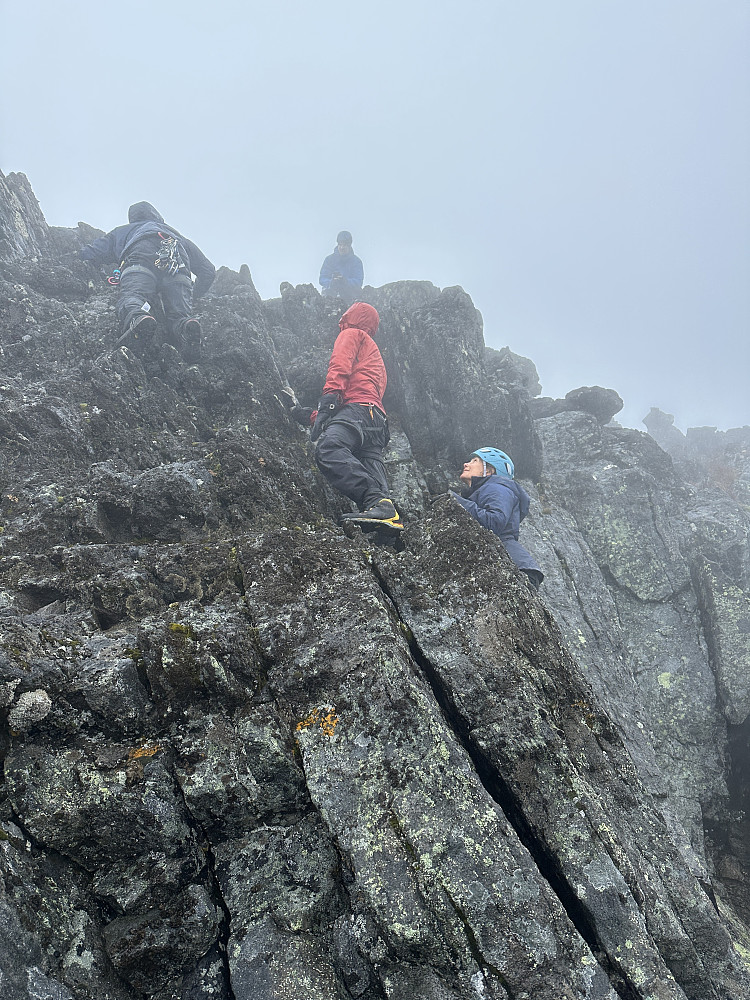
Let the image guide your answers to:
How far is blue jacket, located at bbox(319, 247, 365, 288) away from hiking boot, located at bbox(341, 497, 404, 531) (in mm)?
23469

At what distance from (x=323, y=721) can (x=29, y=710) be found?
3470 millimetres

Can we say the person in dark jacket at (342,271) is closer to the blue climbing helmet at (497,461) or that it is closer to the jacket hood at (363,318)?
the jacket hood at (363,318)

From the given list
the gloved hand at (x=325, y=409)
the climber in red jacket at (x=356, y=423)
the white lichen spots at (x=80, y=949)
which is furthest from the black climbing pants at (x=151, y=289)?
the white lichen spots at (x=80, y=949)

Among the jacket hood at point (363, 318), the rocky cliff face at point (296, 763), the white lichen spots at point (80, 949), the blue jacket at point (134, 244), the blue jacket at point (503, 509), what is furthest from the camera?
the blue jacket at point (134, 244)

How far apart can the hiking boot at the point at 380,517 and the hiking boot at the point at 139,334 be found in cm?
887

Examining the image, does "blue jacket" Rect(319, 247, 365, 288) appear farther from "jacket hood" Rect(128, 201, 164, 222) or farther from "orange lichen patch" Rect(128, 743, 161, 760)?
"orange lichen patch" Rect(128, 743, 161, 760)

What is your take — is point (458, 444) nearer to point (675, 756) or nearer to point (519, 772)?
point (675, 756)

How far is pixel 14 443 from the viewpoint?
10453 millimetres

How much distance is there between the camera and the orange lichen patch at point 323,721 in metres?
6.57

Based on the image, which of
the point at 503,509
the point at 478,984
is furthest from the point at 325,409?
the point at 478,984

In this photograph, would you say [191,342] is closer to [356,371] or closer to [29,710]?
[356,371]

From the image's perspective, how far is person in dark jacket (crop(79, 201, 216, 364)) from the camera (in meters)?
14.8

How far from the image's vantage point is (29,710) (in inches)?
224

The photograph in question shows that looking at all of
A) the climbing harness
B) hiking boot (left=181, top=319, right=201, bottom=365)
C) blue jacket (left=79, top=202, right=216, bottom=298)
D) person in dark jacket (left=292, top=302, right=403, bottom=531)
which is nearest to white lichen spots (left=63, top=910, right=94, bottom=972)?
person in dark jacket (left=292, top=302, right=403, bottom=531)
